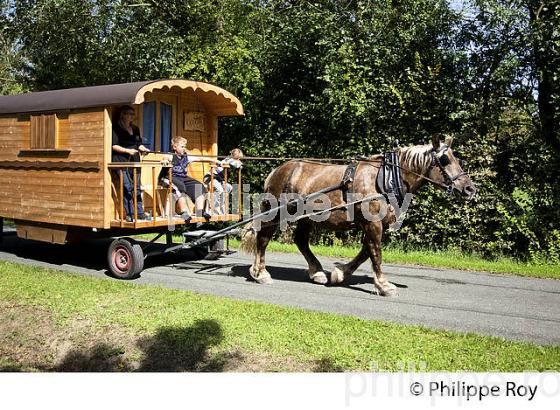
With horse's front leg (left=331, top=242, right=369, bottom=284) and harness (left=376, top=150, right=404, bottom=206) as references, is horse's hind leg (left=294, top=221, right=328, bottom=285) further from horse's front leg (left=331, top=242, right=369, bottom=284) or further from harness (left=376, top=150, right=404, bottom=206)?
harness (left=376, top=150, right=404, bottom=206)

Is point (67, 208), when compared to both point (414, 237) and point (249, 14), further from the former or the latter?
point (249, 14)

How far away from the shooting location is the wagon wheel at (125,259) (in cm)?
944

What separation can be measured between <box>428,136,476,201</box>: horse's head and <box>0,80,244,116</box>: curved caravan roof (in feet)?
15.2

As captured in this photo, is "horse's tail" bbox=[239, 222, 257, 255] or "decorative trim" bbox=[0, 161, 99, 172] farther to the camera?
"horse's tail" bbox=[239, 222, 257, 255]

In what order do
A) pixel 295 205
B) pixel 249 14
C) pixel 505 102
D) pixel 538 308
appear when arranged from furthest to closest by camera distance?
1. pixel 249 14
2. pixel 505 102
3. pixel 295 205
4. pixel 538 308

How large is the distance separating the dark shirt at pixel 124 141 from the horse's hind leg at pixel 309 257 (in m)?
3.21

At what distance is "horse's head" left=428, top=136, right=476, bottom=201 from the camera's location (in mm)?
8227

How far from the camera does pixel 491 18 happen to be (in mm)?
12133

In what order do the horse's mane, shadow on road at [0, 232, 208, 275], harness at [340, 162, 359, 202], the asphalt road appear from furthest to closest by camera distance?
shadow on road at [0, 232, 208, 275] → harness at [340, 162, 359, 202] → the horse's mane → the asphalt road

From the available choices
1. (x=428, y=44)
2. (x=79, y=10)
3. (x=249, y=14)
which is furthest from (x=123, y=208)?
(x=249, y=14)

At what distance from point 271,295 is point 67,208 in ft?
14.1

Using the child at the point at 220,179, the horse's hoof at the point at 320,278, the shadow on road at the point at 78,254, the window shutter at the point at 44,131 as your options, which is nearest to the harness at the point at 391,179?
the horse's hoof at the point at 320,278

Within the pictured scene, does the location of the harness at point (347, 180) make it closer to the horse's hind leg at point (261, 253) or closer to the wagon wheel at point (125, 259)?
the horse's hind leg at point (261, 253)

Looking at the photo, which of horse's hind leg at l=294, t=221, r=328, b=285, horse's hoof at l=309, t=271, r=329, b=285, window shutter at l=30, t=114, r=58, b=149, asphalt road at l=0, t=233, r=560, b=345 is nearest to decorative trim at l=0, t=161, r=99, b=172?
window shutter at l=30, t=114, r=58, b=149
